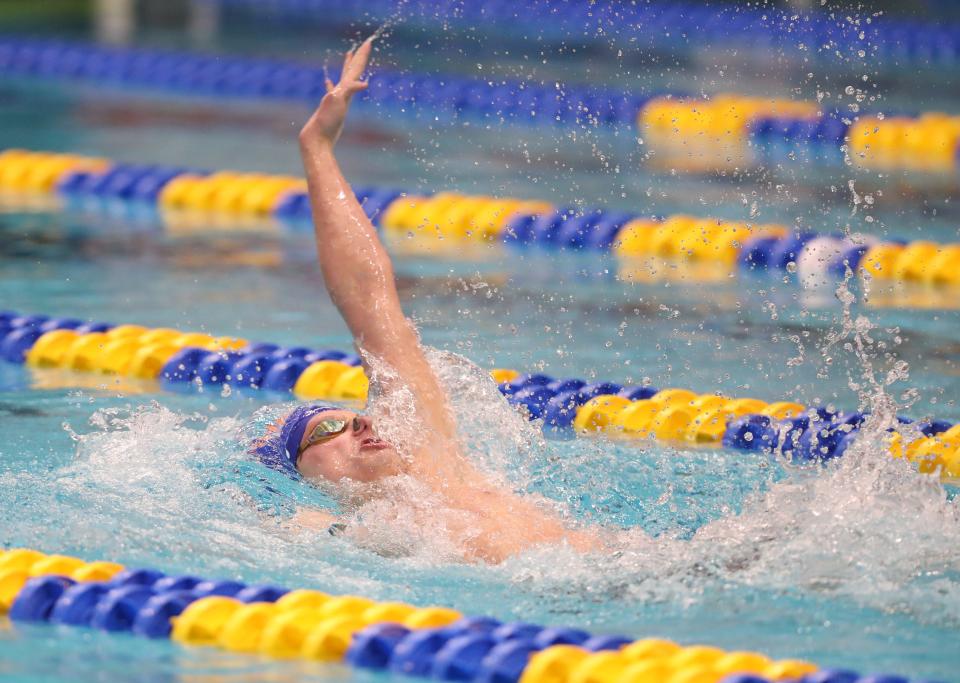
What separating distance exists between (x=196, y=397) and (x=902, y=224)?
11.4ft

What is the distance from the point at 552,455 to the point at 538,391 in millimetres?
640

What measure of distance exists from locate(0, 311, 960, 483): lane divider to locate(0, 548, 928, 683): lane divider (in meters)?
1.24

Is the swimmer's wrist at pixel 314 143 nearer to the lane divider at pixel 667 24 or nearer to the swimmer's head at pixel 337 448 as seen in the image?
the swimmer's head at pixel 337 448

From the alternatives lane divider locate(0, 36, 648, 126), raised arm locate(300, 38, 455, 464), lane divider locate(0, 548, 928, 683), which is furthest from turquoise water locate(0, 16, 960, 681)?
lane divider locate(0, 36, 648, 126)

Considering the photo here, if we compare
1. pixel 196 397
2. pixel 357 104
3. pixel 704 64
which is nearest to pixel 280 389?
pixel 196 397

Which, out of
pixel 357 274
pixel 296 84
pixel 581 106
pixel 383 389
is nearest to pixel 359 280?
pixel 357 274

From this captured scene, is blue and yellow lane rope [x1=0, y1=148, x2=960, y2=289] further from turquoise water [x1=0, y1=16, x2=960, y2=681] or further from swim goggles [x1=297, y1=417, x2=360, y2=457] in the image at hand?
swim goggles [x1=297, y1=417, x2=360, y2=457]

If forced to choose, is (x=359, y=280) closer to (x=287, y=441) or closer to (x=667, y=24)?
(x=287, y=441)

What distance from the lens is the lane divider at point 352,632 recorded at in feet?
9.16

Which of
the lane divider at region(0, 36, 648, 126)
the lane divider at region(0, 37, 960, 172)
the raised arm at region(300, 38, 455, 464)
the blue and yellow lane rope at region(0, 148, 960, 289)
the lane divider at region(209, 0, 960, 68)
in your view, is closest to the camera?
the raised arm at region(300, 38, 455, 464)

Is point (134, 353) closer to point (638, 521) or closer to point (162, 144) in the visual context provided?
point (638, 521)

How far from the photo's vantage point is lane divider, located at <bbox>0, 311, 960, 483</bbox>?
14.4 feet

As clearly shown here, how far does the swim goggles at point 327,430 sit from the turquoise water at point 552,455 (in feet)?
0.64

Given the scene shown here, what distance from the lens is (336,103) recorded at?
3635 mm
